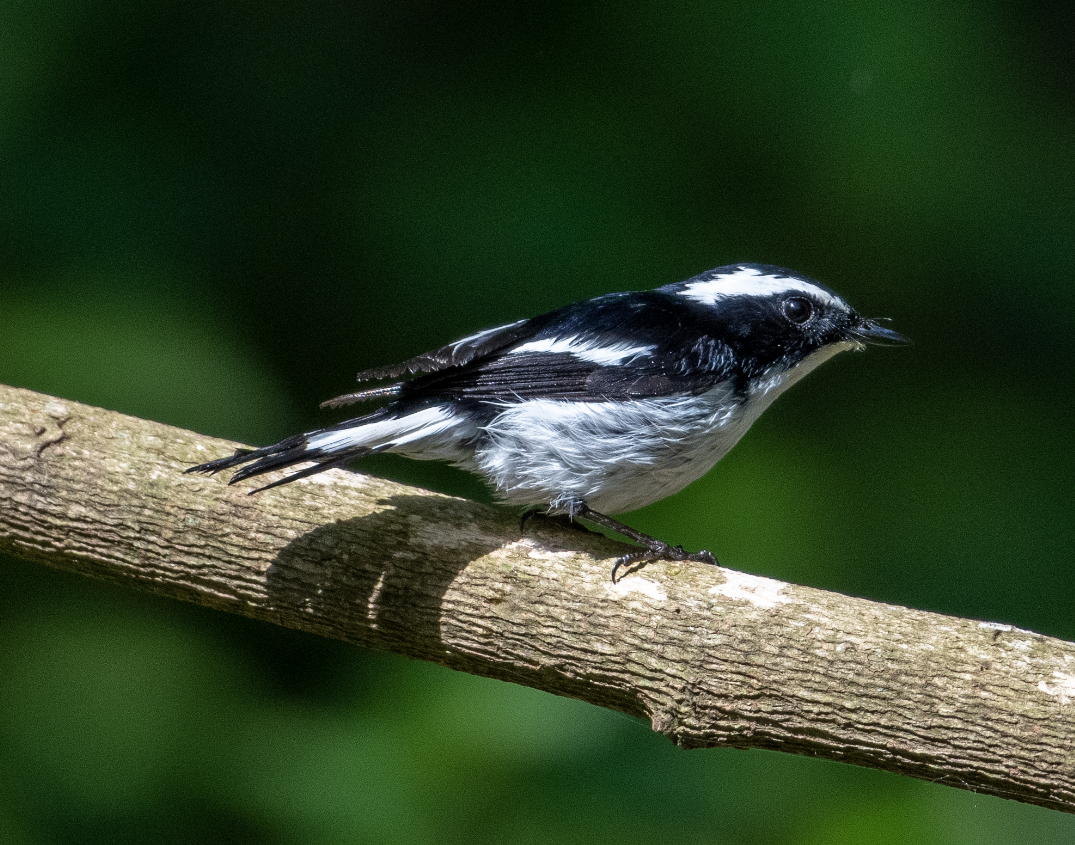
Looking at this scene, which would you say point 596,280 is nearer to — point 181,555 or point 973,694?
point 181,555

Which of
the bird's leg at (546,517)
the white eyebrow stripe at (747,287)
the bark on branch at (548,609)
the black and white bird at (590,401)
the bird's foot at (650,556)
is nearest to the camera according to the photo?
the bark on branch at (548,609)

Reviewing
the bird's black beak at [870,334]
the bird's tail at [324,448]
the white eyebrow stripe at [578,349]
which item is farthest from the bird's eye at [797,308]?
the bird's tail at [324,448]

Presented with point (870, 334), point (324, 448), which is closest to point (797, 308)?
point (870, 334)

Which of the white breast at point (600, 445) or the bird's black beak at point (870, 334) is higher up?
the bird's black beak at point (870, 334)

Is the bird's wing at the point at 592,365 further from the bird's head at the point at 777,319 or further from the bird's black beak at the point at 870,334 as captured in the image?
the bird's black beak at the point at 870,334

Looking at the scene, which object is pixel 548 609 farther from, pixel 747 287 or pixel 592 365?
pixel 747 287

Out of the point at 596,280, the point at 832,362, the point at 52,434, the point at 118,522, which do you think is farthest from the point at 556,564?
the point at 832,362

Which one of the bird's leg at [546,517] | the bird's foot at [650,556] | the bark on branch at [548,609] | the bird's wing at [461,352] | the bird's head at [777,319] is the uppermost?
the bird's head at [777,319]

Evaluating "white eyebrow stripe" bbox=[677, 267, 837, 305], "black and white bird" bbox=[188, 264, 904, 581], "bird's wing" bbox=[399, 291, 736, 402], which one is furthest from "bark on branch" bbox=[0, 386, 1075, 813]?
"white eyebrow stripe" bbox=[677, 267, 837, 305]

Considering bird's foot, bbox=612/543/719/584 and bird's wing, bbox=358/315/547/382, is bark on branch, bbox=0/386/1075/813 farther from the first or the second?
bird's wing, bbox=358/315/547/382
